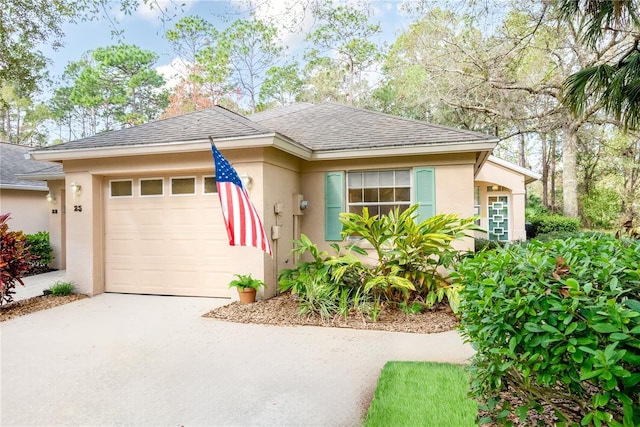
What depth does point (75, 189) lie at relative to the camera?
7.23 metres

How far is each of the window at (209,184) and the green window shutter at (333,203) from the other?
2340 millimetres

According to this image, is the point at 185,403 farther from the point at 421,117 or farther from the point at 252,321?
the point at 421,117

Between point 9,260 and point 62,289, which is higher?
point 9,260

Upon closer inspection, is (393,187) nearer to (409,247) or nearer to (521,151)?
(409,247)

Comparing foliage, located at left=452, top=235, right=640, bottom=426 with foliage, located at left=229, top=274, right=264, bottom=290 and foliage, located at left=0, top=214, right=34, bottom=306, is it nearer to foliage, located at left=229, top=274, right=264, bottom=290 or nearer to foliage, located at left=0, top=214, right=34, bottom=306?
foliage, located at left=229, top=274, right=264, bottom=290

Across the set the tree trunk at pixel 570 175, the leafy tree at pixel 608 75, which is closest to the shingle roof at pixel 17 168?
the leafy tree at pixel 608 75

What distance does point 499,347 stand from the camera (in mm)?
2121

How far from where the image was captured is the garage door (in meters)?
6.95

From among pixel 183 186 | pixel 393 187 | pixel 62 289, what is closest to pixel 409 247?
pixel 393 187

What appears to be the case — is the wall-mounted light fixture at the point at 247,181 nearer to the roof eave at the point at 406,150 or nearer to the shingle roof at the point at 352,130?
the roof eave at the point at 406,150

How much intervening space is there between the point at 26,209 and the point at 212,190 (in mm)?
9242

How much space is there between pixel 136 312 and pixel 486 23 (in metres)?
8.12

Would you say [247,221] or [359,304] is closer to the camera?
[247,221]

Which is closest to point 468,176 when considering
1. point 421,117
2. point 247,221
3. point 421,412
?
point 247,221
